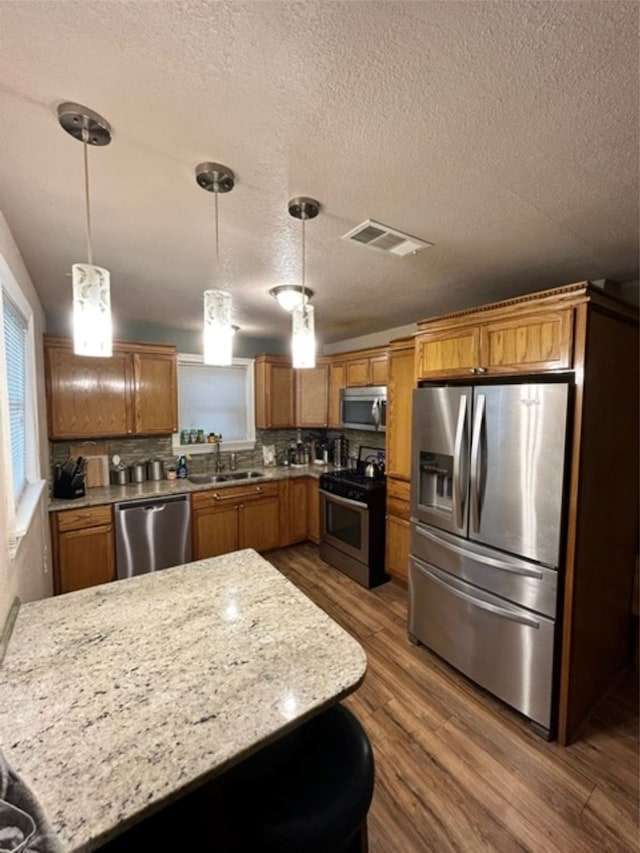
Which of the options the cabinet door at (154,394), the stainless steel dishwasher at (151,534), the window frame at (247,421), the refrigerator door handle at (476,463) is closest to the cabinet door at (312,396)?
the window frame at (247,421)

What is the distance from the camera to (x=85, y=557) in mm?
2906

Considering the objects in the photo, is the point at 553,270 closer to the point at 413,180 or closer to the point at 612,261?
the point at 612,261

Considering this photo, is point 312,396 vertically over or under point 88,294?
under

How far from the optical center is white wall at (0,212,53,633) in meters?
1.30

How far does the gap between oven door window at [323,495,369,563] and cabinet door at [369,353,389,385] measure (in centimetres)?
123

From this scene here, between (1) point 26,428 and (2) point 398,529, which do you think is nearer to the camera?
(1) point 26,428

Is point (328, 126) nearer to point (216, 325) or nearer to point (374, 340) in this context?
point (216, 325)

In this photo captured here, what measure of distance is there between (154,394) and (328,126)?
9.91 ft

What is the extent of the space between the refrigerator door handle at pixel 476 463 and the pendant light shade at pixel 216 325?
1.35 meters

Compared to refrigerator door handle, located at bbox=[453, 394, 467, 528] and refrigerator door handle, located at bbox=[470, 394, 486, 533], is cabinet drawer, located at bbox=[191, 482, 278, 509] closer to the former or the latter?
refrigerator door handle, located at bbox=[453, 394, 467, 528]

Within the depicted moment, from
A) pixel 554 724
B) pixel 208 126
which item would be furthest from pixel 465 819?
pixel 208 126

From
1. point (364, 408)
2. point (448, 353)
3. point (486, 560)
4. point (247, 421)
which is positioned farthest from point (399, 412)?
point (247, 421)

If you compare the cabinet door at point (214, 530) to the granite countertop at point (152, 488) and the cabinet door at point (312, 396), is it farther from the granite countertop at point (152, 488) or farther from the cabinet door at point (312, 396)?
the cabinet door at point (312, 396)

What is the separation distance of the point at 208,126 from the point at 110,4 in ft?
1.10
